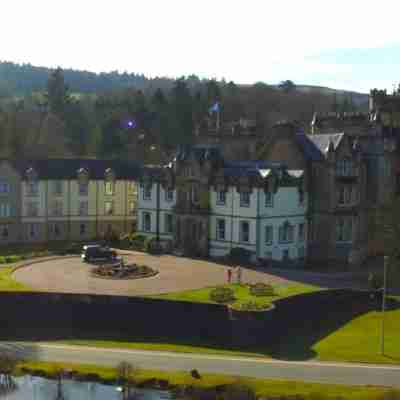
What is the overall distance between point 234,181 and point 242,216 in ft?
10.2

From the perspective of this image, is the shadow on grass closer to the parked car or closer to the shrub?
the shrub

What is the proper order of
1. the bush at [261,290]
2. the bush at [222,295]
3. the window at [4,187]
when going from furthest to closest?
the window at [4,187], the bush at [261,290], the bush at [222,295]

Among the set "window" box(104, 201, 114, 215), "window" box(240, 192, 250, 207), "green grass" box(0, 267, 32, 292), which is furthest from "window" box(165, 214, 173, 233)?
"green grass" box(0, 267, 32, 292)

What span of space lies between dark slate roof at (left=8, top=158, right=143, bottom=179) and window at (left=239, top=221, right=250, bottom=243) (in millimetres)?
16620

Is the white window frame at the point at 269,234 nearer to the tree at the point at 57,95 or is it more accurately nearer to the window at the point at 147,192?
the window at the point at 147,192

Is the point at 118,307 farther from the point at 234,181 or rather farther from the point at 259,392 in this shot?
the point at 234,181

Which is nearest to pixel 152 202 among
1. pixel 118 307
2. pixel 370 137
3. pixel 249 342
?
pixel 370 137

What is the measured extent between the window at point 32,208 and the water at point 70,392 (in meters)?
41.7

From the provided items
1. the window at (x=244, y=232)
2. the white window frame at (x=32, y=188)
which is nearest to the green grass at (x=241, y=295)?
the window at (x=244, y=232)

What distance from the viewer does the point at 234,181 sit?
6159 centimetres

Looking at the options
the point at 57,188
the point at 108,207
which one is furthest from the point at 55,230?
the point at 108,207

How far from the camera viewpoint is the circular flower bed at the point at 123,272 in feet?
172

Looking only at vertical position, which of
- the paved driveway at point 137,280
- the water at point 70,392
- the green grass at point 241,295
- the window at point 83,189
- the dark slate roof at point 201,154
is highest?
the dark slate roof at point 201,154

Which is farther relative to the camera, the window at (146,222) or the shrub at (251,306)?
the window at (146,222)
